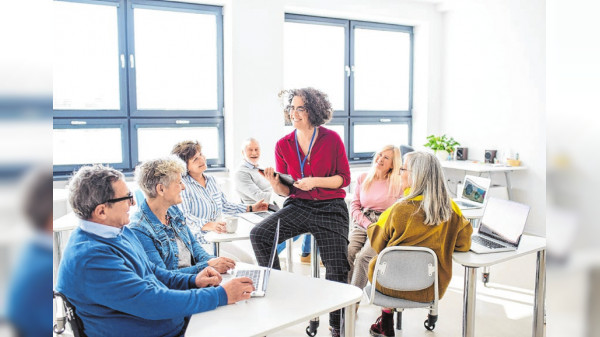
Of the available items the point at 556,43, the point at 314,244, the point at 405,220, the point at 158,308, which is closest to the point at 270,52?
the point at 314,244

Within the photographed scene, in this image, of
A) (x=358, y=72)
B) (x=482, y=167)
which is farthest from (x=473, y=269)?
(x=358, y=72)

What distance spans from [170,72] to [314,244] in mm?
2925

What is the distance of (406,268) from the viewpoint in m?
2.35

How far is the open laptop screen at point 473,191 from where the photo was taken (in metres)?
3.67

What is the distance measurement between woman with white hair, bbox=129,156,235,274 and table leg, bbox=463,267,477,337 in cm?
120

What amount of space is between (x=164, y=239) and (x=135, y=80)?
3.31 metres

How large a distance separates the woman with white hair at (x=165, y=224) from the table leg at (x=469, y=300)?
1204 mm

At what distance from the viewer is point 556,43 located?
37 cm

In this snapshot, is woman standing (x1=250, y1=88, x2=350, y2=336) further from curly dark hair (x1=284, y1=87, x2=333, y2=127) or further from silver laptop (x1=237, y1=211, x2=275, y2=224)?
silver laptop (x1=237, y1=211, x2=275, y2=224)

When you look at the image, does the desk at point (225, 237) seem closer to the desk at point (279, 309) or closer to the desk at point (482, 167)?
the desk at point (279, 309)

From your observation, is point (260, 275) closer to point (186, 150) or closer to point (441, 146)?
point (186, 150)

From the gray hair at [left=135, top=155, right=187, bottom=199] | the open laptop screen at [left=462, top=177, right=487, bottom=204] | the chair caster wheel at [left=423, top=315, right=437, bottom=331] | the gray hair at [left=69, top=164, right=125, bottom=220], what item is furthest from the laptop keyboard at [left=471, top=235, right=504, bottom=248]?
the gray hair at [left=69, top=164, right=125, bottom=220]

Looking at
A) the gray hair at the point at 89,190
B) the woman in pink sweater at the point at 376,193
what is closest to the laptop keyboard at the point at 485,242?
the woman in pink sweater at the point at 376,193

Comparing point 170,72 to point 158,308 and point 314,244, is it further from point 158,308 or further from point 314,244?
point 158,308
